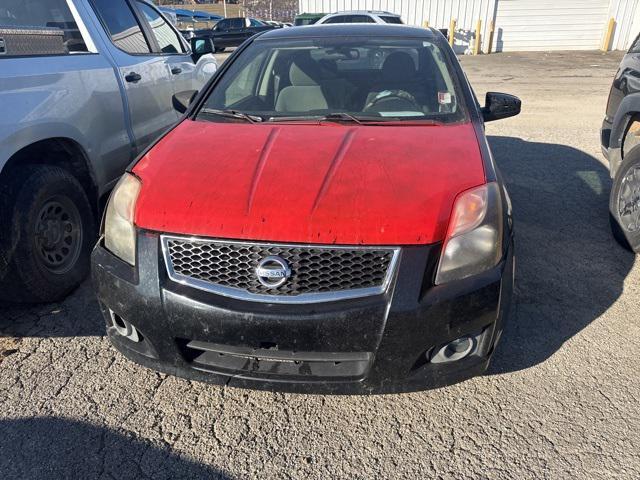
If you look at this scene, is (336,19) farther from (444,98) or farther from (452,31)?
(444,98)

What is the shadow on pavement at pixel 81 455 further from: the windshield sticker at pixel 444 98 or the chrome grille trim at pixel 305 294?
the windshield sticker at pixel 444 98

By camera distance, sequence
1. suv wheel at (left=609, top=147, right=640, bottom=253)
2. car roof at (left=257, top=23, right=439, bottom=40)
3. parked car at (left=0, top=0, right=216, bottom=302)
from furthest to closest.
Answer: suv wheel at (left=609, top=147, right=640, bottom=253) → car roof at (left=257, top=23, right=439, bottom=40) → parked car at (left=0, top=0, right=216, bottom=302)

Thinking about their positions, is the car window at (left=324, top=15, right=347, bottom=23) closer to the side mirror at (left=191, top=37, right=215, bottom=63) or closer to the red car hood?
the side mirror at (left=191, top=37, right=215, bottom=63)

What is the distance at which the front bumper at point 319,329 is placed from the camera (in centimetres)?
191

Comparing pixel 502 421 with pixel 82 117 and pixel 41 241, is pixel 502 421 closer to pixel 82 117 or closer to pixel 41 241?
pixel 41 241

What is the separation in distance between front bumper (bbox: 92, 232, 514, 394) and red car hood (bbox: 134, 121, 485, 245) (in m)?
0.16

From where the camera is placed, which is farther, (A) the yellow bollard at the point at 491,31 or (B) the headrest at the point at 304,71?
(A) the yellow bollard at the point at 491,31

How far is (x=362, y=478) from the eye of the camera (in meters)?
1.95

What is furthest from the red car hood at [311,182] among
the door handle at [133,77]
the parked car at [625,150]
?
the parked car at [625,150]

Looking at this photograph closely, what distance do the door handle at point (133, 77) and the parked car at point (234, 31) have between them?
14.7m

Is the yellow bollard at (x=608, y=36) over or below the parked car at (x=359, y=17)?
below

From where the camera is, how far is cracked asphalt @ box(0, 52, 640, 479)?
6.58 feet

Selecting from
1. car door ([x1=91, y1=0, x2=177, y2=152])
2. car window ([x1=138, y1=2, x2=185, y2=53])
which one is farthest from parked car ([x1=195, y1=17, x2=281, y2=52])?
car door ([x1=91, y1=0, x2=177, y2=152])

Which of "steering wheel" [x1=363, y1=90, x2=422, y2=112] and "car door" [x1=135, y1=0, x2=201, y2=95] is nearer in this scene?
"steering wheel" [x1=363, y1=90, x2=422, y2=112]
